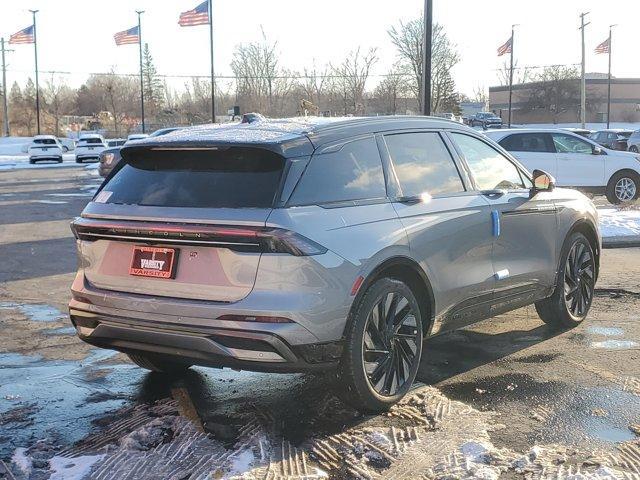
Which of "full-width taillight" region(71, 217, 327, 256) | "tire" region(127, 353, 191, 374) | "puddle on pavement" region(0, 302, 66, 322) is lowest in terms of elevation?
"puddle on pavement" region(0, 302, 66, 322)

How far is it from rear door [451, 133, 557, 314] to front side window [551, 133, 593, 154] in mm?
10860

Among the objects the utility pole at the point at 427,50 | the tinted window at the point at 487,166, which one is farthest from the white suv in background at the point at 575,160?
the tinted window at the point at 487,166

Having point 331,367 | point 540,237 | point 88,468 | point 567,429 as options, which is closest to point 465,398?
point 567,429

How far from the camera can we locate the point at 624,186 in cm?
1692

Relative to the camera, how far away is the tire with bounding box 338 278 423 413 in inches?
163

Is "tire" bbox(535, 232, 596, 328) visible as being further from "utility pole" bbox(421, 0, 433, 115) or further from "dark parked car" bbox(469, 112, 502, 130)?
"dark parked car" bbox(469, 112, 502, 130)

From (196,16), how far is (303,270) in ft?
116

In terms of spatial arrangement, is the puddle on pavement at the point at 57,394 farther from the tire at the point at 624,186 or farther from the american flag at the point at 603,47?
the american flag at the point at 603,47

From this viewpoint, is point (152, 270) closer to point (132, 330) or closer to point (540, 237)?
point (132, 330)

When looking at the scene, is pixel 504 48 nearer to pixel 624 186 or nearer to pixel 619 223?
pixel 624 186

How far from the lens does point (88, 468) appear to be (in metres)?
3.60

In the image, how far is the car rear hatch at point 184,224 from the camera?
3842 millimetres

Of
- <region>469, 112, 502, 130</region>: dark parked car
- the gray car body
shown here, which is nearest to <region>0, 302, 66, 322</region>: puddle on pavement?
the gray car body

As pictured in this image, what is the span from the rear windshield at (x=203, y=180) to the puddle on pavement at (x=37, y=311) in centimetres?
300
